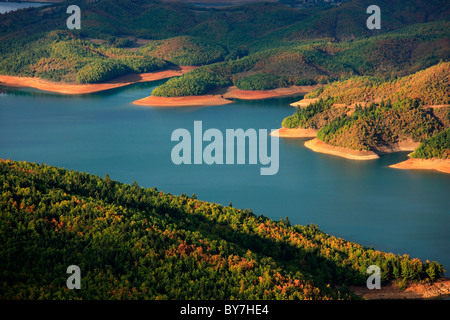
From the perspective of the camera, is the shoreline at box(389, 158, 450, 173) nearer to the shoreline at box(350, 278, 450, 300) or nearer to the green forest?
the green forest

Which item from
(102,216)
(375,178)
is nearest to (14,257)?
(102,216)

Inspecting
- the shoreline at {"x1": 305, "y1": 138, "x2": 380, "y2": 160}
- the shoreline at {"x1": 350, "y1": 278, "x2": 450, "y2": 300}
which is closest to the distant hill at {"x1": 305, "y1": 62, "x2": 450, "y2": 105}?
the shoreline at {"x1": 305, "y1": 138, "x2": 380, "y2": 160}

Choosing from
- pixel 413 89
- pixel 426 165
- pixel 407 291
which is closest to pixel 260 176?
pixel 426 165

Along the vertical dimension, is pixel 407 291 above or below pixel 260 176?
below

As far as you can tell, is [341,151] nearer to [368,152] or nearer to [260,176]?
[368,152]

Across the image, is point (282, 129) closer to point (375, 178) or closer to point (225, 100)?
point (375, 178)

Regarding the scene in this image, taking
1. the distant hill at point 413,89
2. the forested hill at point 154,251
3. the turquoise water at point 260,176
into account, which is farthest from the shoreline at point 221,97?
the forested hill at point 154,251

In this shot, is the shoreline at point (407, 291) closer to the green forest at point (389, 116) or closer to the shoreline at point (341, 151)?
the green forest at point (389, 116)
